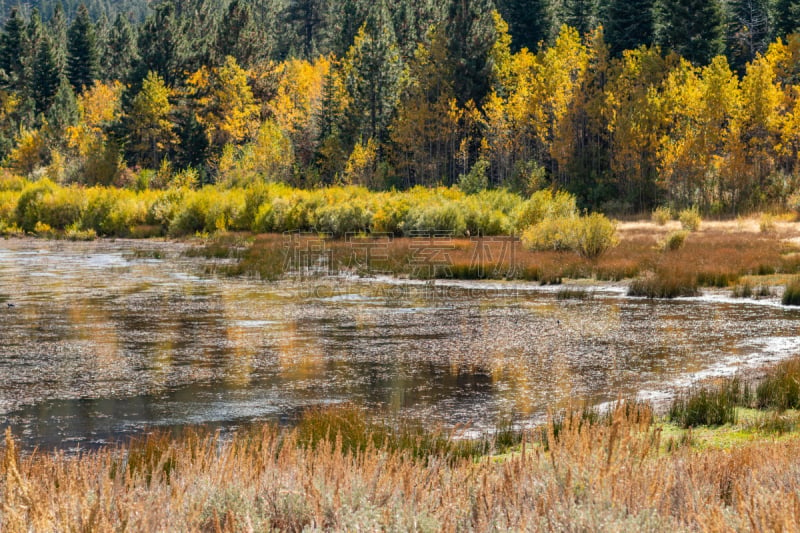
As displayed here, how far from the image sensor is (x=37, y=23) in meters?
113

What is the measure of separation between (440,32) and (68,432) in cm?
6272

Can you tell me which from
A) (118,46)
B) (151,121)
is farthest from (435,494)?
(118,46)

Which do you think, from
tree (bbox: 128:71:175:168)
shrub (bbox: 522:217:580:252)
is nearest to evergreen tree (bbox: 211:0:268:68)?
tree (bbox: 128:71:175:168)

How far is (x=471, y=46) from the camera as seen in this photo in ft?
232

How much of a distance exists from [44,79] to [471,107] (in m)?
60.9

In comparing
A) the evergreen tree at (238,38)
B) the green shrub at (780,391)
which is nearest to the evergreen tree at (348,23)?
the evergreen tree at (238,38)

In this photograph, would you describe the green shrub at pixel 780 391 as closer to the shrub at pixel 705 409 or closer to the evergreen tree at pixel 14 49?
the shrub at pixel 705 409

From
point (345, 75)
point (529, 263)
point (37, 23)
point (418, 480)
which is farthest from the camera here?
point (37, 23)

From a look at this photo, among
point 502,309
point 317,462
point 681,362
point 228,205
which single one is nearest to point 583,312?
point 502,309

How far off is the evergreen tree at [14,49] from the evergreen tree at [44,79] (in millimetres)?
2280

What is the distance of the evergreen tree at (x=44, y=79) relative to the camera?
351 ft

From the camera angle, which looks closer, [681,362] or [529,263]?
[681,362]

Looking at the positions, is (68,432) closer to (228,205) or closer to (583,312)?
(583,312)

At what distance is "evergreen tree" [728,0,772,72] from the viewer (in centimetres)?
7469
